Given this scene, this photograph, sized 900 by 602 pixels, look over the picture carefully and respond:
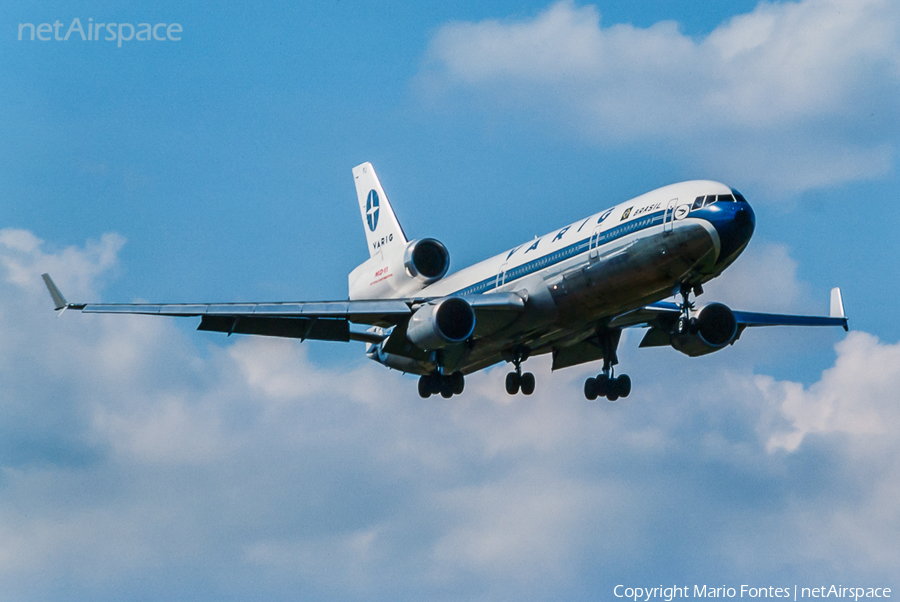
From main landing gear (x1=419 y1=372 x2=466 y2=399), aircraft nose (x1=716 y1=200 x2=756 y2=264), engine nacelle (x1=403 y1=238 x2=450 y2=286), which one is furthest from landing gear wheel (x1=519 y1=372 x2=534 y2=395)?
aircraft nose (x1=716 y1=200 x2=756 y2=264)

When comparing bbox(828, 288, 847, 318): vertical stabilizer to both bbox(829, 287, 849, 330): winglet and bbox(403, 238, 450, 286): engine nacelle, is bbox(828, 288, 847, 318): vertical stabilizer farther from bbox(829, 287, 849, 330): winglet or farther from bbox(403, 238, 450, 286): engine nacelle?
bbox(403, 238, 450, 286): engine nacelle

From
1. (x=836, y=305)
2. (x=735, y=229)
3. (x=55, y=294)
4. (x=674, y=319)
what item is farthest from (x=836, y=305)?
(x=55, y=294)

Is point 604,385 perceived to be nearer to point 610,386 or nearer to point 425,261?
point 610,386

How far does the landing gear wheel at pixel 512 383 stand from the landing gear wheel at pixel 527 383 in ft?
0.51

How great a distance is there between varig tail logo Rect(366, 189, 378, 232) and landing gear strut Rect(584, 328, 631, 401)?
534 inches

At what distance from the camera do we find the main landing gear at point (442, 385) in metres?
43.6

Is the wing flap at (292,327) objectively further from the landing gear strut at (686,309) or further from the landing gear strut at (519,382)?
the landing gear strut at (686,309)

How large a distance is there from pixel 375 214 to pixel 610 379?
14.7 m

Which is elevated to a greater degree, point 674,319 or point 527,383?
point 674,319

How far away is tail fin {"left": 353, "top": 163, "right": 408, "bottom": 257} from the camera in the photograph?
5122 cm

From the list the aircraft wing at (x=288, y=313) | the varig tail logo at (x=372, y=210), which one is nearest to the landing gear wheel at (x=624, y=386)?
the aircraft wing at (x=288, y=313)

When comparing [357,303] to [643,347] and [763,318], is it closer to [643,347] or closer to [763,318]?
[643,347]

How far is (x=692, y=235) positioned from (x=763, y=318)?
13.0 m

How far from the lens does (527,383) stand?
4431 centimetres
